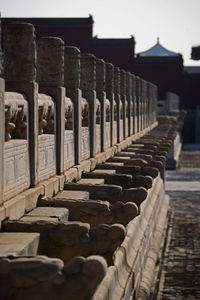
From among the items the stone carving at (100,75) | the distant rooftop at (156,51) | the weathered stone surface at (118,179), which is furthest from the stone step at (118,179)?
the distant rooftop at (156,51)

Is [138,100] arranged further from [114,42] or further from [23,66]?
[114,42]

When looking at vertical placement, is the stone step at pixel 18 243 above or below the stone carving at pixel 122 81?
below

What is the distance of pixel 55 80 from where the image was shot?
38.0 feet

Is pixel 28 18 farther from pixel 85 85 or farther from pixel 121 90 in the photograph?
pixel 85 85

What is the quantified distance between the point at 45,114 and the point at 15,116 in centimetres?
192

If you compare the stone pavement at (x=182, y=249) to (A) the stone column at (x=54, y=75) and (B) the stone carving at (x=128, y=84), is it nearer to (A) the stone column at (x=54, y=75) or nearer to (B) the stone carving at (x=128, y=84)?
(A) the stone column at (x=54, y=75)

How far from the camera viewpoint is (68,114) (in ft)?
41.4

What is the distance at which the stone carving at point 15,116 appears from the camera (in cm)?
840

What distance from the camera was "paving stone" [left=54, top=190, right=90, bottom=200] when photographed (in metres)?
10.3

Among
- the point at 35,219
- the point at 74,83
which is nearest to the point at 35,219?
the point at 35,219

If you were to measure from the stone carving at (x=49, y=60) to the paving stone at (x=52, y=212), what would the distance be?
2863 mm

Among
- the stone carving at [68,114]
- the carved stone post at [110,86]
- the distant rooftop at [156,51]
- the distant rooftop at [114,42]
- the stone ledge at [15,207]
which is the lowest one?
the stone ledge at [15,207]

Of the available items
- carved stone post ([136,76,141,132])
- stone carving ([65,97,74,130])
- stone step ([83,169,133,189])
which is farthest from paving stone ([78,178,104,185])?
carved stone post ([136,76,141,132])

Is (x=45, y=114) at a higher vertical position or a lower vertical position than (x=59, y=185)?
higher
